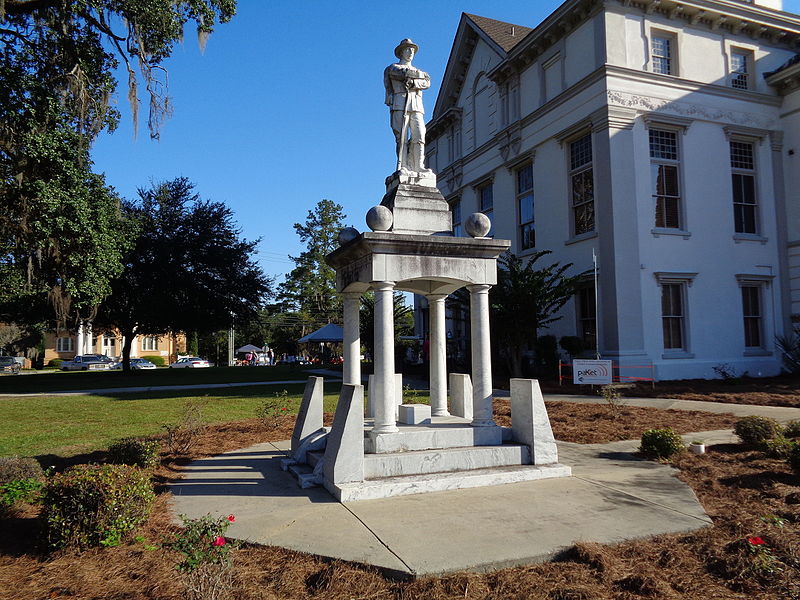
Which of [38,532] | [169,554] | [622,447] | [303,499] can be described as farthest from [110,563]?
[622,447]

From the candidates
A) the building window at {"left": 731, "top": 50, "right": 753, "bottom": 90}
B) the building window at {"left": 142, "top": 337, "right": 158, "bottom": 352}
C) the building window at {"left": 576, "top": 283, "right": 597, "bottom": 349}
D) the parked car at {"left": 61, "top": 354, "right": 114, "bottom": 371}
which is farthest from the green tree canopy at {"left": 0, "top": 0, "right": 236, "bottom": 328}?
the building window at {"left": 142, "top": 337, "right": 158, "bottom": 352}

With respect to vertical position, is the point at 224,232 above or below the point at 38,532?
above

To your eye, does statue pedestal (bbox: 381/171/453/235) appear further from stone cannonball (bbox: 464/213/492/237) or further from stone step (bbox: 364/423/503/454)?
stone step (bbox: 364/423/503/454)

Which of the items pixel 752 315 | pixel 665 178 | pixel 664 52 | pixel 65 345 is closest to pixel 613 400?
pixel 665 178

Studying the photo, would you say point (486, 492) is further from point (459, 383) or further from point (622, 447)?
point (622, 447)

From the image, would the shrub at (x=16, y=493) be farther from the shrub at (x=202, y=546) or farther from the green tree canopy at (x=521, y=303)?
the green tree canopy at (x=521, y=303)

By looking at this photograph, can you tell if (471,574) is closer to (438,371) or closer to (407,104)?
(438,371)

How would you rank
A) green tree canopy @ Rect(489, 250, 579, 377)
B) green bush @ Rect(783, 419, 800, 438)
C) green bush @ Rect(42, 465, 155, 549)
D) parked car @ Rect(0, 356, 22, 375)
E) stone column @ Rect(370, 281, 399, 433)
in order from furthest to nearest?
parked car @ Rect(0, 356, 22, 375)
green tree canopy @ Rect(489, 250, 579, 377)
green bush @ Rect(783, 419, 800, 438)
stone column @ Rect(370, 281, 399, 433)
green bush @ Rect(42, 465, 155, 549)

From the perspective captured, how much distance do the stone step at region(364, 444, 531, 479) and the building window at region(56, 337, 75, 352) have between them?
76251 mm

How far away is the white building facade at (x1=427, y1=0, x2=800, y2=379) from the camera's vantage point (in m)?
19.0

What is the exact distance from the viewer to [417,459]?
21.4ft

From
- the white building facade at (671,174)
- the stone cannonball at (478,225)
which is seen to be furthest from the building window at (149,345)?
the stone cannonball at (478,225)

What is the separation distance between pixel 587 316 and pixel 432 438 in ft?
49.5

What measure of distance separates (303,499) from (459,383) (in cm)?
332
